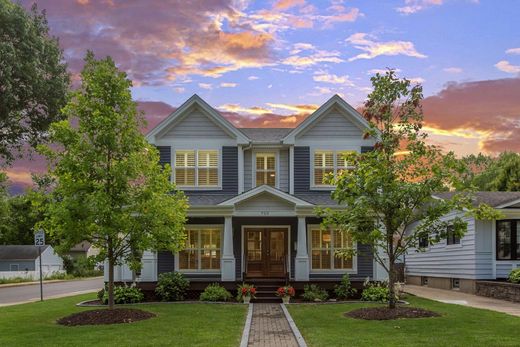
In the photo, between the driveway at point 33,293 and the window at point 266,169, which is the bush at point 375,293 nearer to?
the window at point 266,169

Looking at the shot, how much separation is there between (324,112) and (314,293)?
26.7ft

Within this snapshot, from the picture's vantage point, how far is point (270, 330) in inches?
593

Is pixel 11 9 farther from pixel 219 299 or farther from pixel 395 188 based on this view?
pixel 395 188

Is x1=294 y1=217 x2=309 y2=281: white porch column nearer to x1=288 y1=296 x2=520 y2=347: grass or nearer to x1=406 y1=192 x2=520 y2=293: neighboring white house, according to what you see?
x1=288 y1=296 x2=520 y2=347: grass

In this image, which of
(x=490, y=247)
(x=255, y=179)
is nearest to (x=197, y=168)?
(x=255, y=179)

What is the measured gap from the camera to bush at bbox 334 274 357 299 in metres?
23.7

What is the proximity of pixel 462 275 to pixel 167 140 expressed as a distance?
1562 cm

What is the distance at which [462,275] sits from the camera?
28625mm

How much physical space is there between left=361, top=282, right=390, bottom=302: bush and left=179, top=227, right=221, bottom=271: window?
675 cm

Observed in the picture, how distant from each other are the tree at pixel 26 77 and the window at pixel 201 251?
47.8ft

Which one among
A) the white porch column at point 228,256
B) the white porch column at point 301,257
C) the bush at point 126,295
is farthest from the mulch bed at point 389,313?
the bush at point 126,295

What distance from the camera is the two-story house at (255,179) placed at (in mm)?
26031

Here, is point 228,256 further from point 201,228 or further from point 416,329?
point 416,329

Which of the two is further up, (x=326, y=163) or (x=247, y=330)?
(x=326, y=163)
